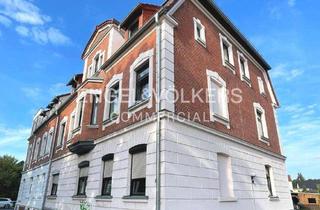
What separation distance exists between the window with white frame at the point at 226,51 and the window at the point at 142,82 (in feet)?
15.8

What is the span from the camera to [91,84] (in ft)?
44.1

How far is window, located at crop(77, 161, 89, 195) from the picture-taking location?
39.1ft

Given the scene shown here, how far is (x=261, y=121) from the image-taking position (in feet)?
48.9

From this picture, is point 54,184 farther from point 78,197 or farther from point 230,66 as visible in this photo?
point 230,66

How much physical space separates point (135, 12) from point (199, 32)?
3298 millimetres

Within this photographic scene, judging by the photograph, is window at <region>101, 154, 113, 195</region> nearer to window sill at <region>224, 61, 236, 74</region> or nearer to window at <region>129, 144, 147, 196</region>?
window at <region>129, 144, 147, 196</region>

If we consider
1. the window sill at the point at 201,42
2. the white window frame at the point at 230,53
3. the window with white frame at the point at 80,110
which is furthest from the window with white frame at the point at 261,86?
the window with white frame at the point at 80,110

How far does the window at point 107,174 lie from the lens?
9828mm

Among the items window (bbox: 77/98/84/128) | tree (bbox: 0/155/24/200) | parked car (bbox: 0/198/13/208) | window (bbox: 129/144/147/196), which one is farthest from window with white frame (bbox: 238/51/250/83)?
tree (bbox: 0/155/24/200)

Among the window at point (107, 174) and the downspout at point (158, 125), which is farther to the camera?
the window at point (107, 174)

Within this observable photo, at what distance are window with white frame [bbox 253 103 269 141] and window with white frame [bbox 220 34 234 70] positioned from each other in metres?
3.24

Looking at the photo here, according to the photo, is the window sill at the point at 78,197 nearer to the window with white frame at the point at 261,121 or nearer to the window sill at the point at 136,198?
the window sill at the point at 136,198

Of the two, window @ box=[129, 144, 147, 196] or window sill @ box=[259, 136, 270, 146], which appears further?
window sill @ box=[259, 136, 270, 146]

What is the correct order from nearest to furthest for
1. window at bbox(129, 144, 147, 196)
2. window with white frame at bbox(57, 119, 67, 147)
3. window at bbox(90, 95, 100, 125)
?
window at bbox(129, 144, 147, 196) < window at bbox(90, 95, 100, 125) < window with white frame at bbox(57, 119, 67, 147)
